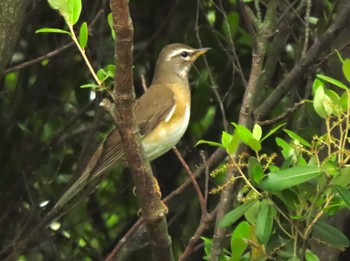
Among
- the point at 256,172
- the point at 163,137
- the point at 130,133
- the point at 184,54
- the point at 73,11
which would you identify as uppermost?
the point at 73,11

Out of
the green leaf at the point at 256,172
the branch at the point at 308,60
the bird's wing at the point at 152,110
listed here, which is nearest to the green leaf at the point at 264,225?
the green leaf at the point at 256,172

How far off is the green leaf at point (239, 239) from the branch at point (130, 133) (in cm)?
34

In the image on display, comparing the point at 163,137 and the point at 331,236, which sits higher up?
the point at 331,236

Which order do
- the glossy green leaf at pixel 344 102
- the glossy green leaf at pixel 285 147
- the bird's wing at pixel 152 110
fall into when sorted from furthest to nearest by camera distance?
1. the bird's wing at pixel 152 110
2. the glossy green leaf at pixel 285 147
3. the glossy green leaf at pixel 344 102

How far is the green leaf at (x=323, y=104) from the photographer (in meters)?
4.07

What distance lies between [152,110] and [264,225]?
2.25 meters

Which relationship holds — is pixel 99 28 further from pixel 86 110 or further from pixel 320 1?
pixel 320 1

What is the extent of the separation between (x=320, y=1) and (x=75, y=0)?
8.15 ft

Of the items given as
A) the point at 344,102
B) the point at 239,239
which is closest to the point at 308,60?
the point at 344,102

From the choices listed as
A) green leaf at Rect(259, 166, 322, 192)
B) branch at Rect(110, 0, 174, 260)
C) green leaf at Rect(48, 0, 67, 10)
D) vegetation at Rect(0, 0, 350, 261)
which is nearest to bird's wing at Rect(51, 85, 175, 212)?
vegetation at Rect(0, 0, 350, 261)

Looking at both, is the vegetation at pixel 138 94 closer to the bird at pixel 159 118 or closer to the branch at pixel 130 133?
the bird at pixel 159 118

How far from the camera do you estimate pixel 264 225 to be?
13.1 ft

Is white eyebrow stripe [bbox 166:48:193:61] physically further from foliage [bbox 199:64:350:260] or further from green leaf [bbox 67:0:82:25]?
foliage [bbox 199:64:350:260]

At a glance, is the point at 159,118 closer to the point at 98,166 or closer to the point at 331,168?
the point at 98,166
